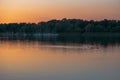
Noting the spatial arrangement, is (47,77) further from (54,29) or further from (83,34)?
(54,29)

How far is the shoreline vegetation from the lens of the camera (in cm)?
8038

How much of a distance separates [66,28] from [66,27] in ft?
1.31

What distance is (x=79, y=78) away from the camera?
1413cm

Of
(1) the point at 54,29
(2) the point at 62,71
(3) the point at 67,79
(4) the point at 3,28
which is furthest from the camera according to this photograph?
(4) the point at 3,28

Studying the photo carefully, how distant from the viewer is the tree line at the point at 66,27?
263ft

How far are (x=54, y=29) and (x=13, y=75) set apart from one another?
8067cm

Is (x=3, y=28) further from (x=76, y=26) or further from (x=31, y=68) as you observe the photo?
(x=31, y=68)

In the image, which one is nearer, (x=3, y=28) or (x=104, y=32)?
(x=104, y=32)

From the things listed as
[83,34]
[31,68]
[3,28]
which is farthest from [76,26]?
[31,68]

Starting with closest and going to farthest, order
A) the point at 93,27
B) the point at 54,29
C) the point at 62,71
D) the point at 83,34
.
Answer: the point at 62,71 < the point at 93,27 < the point at 83,34 < the point at 54,29

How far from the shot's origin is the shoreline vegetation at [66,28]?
80.4 meters

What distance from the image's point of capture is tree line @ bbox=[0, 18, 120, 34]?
3157 inches

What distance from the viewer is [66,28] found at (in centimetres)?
8994

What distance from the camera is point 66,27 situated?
294 ft
